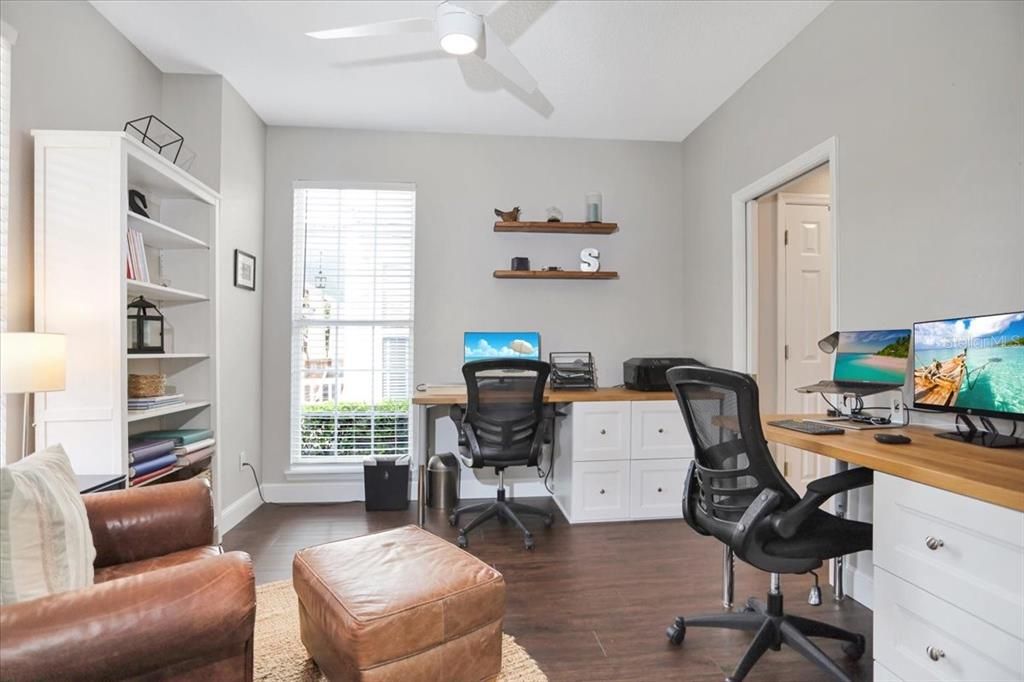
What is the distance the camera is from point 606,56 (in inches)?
114

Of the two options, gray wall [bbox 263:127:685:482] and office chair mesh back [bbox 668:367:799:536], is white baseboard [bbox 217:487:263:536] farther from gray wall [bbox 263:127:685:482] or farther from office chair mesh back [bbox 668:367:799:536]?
office chair mesh back [bbox 668:367:799:536]

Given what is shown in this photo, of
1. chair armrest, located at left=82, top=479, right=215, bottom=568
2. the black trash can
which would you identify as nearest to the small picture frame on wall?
the black trash can

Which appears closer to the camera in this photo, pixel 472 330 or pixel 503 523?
pixel 503 523

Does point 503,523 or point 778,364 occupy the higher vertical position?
point 778,364

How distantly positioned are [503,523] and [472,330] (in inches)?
56.8

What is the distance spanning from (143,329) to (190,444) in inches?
25.2

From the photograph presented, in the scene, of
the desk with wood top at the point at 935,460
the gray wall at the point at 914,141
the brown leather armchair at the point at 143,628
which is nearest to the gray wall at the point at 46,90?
the brown leather armchair at the point at 143,628

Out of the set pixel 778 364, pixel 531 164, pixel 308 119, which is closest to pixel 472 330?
pixel 531 164

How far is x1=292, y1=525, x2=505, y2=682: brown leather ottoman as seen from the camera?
1.42 meters

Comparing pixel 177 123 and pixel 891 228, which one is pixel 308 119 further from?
pixel 891 228

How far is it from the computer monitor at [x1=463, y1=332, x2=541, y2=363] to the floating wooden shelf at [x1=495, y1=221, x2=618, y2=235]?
80 centimetres

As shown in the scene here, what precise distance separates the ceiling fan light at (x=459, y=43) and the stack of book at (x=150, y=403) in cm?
→ 210

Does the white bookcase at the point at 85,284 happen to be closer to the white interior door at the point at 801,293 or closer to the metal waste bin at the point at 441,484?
the metal waste bin at the point at 441,484

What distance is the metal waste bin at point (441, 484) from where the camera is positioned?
368cm
